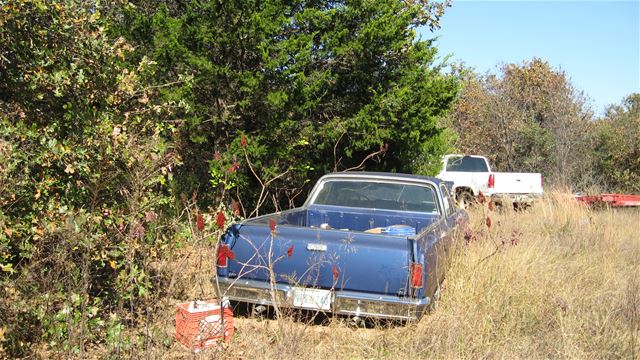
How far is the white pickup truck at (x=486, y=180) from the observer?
14414 millimetres

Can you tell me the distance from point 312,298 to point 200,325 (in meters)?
1.00

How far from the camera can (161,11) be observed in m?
7.71

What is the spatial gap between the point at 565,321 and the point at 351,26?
5.39 m

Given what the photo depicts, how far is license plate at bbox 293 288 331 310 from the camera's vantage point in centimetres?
452

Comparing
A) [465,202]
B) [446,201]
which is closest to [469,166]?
[465,202]

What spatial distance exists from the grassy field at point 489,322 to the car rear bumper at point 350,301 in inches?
5.8

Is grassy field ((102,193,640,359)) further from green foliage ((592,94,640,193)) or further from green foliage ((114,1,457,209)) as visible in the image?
green foliage ((592,94,640,193))

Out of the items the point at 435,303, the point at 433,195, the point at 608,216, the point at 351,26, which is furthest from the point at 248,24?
the point at 608,216

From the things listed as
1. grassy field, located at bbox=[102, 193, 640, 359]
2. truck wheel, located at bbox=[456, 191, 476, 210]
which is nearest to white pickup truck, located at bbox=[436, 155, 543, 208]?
truck wheel, located at bbox=[456, 191, 476, 210]

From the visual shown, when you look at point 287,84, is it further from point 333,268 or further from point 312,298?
point 333,268

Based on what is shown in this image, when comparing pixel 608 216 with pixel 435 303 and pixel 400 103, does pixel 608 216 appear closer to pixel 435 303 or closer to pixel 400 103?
pixel 400 103

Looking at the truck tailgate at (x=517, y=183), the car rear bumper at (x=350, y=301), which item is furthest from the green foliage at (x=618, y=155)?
the car rear bumper at (x=350, y=301)

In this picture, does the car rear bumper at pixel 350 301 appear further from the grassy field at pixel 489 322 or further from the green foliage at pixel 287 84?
the green foliage at pixel 287 84

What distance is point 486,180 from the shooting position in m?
15.1
